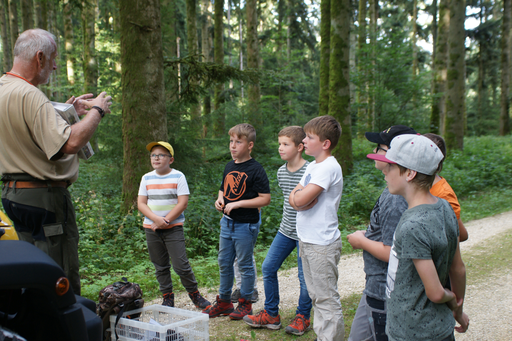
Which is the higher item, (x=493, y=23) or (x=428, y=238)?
(x=493, y=23)

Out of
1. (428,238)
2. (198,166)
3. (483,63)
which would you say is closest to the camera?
(428,238)

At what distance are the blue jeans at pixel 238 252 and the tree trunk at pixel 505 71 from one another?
26.5 meters

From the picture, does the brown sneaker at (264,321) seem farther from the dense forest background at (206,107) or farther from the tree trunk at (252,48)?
the tree trunk at (252,48)

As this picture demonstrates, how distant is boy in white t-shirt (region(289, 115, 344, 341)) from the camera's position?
10.6 ft

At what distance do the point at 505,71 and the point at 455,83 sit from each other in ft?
37.0

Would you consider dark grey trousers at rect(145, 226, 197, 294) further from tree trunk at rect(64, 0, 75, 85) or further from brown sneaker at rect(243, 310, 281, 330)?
tree trunk at rect(64, 0, 75, 85)

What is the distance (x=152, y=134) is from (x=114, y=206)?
2058 mm

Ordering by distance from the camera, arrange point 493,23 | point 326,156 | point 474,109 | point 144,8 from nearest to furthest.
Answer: point 326,156 < point 144,8 < point 493,23 < point 474,109

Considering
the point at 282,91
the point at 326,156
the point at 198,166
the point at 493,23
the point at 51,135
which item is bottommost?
the point at 198,166

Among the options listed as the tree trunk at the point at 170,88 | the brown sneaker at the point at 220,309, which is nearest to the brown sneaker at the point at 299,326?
the brown sneaker at the point at 220,309

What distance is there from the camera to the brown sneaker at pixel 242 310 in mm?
4191

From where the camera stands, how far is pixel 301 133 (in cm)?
407

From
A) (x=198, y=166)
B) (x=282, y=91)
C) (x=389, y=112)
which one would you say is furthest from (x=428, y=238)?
(x=282, y=91)

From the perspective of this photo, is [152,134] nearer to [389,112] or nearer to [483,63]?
[389,112]
